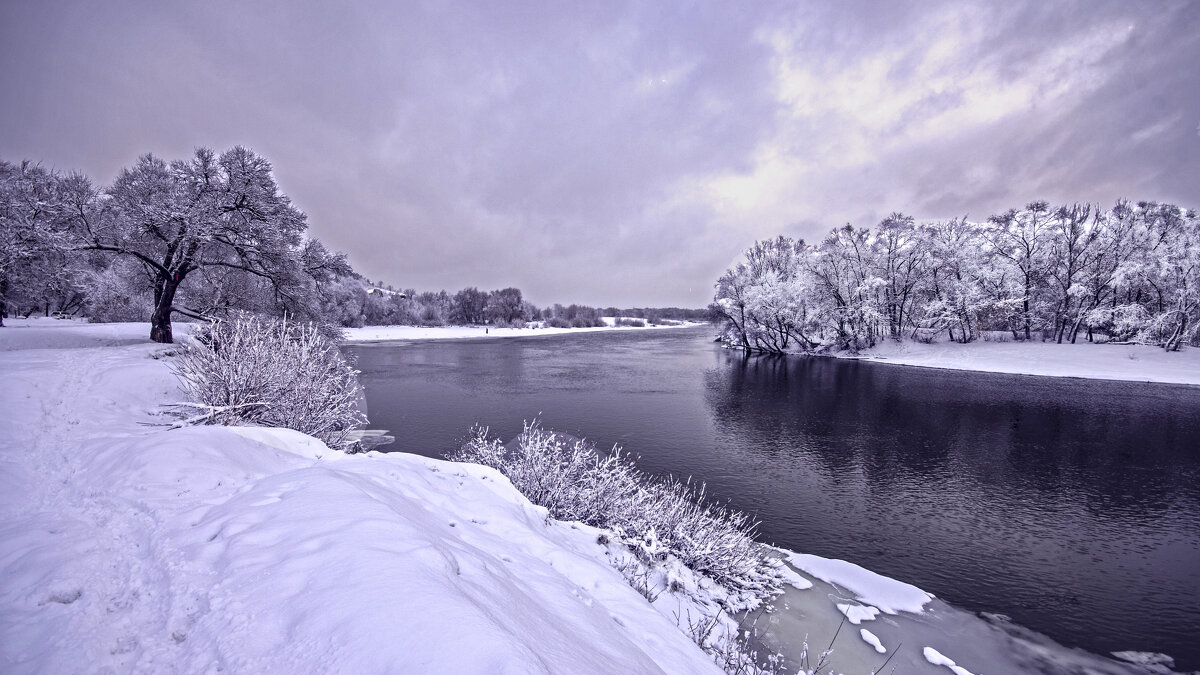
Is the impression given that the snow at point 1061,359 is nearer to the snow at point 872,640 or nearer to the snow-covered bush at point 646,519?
the snow-covered bush at point 646,519

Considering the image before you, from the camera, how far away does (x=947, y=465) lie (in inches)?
571

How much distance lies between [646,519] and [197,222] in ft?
55.6

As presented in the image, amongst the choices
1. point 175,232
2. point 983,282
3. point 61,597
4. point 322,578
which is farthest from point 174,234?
point 983,282

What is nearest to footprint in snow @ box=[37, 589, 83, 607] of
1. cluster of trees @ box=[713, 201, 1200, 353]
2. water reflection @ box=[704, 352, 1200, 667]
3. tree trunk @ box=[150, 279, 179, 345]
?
water reflection @ box=[704, 352, 1200, 667]

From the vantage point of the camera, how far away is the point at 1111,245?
3550 centimetres

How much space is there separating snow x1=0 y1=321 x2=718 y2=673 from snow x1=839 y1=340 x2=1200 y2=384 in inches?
1633

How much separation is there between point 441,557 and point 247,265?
17917mm

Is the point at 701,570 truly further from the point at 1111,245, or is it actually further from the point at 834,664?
the point at 1111,245

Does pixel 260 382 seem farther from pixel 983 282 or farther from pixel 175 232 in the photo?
pixel 983 282

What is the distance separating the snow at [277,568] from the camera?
8.66 feet

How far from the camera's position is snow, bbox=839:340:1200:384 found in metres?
29.4

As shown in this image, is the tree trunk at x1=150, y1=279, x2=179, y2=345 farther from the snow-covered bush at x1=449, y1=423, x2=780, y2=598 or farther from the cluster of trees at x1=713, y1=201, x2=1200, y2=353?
the cluster of trees at x1=713, y1=201, x2=1200, y2=353

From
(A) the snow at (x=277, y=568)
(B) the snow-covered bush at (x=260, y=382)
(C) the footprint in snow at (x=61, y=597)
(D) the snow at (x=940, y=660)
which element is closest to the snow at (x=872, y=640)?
(D) the snow at (x=940, y=660)

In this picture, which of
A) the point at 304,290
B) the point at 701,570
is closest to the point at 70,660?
the point at 701,570
